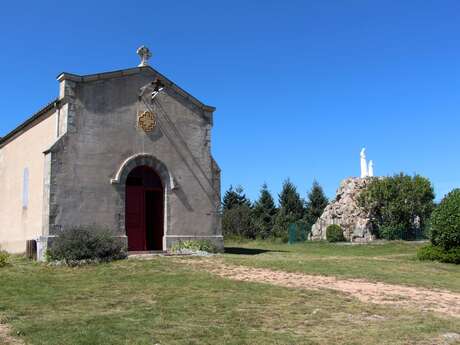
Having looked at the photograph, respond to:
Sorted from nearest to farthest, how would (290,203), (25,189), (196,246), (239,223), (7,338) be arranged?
(7,338)
(25,189)
(196,246)
(239,223)
(290,203)

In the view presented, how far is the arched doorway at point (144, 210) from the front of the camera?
1809 cm

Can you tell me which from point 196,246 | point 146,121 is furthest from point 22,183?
point 196,246

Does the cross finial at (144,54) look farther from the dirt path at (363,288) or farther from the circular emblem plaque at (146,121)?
the dirt path at (363,288)

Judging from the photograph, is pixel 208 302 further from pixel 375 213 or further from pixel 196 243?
pixel 375 213

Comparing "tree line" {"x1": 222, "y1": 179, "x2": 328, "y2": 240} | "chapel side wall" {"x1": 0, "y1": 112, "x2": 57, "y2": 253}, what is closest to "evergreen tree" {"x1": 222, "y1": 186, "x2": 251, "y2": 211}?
"tree line" {"x1": 222, "y1": 179, "x2": 328, "y2": 240}

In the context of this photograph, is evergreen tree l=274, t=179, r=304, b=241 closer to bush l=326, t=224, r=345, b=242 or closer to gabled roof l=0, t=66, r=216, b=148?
bush l=326, t=224, r=345, b=242

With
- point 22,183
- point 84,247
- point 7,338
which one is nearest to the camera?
point 7,338

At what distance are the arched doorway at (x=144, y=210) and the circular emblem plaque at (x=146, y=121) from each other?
1.48 metres

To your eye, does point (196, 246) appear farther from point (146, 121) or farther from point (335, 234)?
point (335, 234)

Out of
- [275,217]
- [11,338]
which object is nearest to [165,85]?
[11,338]

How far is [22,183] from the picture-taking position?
19000 millimetres

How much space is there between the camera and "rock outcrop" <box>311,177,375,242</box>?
33875 millimetres

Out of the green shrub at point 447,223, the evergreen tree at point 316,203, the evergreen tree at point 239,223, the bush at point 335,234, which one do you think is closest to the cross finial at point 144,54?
the green shrub at point 447,223

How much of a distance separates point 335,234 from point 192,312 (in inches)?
1024
